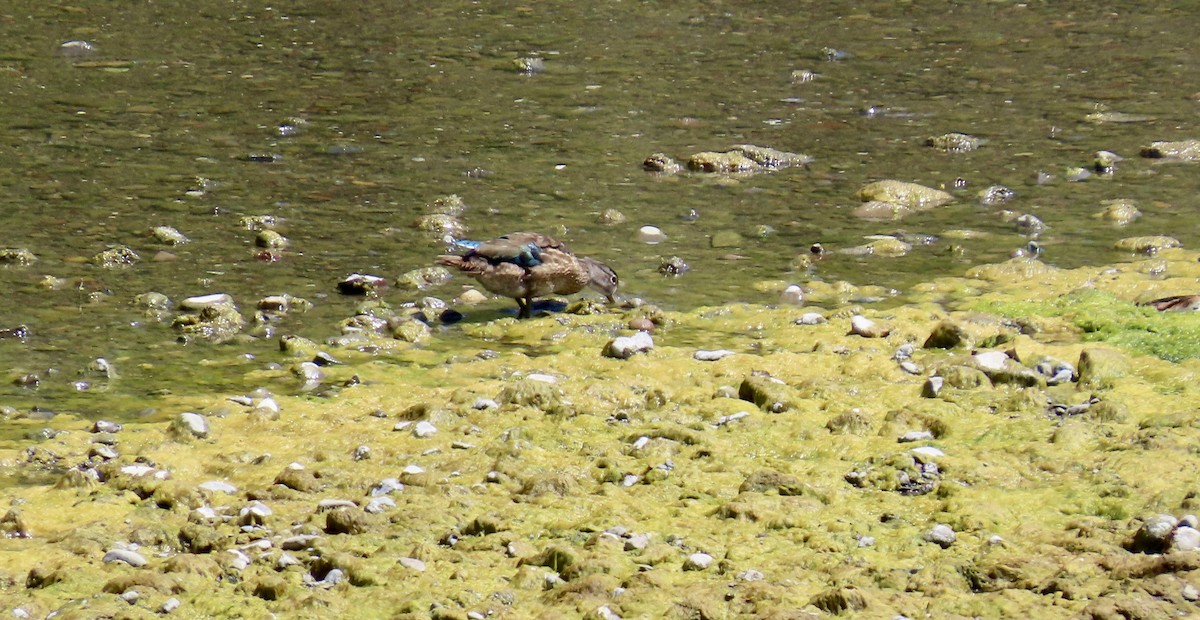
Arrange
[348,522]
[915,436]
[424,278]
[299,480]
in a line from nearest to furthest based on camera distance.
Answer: [348,522]
[299,480]
[915,436]
[424,278]

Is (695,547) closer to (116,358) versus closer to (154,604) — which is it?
(154,604)

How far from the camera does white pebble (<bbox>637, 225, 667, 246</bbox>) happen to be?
877 cm

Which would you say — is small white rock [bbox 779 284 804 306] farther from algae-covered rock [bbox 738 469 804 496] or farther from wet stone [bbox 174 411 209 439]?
wet stone [bbox 174 411 209 439]

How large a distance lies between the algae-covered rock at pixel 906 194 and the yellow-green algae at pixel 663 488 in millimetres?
2496

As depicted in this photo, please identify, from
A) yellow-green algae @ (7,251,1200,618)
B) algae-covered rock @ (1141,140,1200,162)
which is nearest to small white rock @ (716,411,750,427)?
yellow-green algae @ (7,251,1200,618)

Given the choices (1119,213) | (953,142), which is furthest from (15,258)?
(953,142)

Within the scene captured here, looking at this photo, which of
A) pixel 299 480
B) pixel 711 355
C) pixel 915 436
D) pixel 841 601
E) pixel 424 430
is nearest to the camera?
pixel 841 601

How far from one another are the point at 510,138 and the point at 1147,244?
4.95 m

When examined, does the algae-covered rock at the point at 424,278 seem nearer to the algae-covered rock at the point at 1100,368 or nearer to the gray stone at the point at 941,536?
the algae-covered rock at the point at 1100,368

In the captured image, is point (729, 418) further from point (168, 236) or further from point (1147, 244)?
point (168, 236)

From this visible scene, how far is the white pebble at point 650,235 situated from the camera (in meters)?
8.77

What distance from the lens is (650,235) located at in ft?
28.9

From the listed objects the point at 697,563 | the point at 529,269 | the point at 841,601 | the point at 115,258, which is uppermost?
the point at 841,601

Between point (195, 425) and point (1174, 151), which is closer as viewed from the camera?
point (195, 425)
